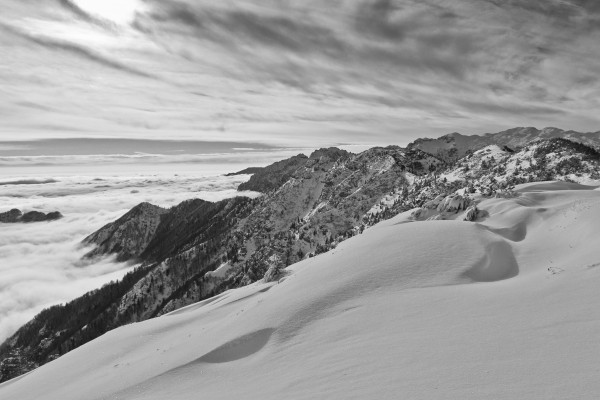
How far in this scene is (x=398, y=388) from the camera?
27.5 ft

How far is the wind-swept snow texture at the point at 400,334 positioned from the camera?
8469 millimetres

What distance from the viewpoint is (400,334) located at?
38.4 feet

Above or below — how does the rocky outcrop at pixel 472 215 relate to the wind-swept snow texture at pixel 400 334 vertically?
above

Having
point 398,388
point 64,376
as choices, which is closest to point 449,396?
point 398,388

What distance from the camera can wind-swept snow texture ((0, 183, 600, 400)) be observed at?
27.8ft

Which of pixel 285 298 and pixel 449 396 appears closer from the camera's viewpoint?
pixel 449 396

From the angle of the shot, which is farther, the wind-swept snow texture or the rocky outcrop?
the rocky outcrop

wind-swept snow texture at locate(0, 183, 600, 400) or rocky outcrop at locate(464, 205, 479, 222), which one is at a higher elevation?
rocky outcrop at locate(464, 205, 479, 222)

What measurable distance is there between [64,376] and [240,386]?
15.1 metres

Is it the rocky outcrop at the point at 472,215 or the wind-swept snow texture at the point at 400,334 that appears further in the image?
the rocky outcrop at the point at 472,215

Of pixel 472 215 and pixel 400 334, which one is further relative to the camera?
pixel 472 215

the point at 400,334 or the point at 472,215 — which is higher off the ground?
the point at 472,215

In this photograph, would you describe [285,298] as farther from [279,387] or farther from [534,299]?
[534,299]

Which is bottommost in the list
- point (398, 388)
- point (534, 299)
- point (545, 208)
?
point (398, 388)
